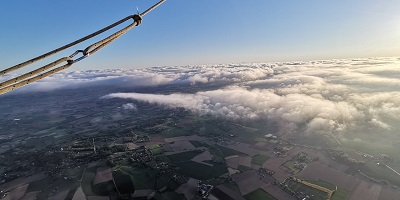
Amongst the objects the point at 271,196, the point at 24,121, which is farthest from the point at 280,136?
the point at 24,121

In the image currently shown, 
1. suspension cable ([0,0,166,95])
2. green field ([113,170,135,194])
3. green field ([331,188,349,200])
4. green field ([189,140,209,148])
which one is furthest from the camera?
green field ([189,140,209,148])

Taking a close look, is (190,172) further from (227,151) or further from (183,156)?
(227,151)

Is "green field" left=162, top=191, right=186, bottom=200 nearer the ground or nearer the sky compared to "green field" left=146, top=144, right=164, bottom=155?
nearer the sky

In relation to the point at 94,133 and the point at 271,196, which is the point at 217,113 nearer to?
the point at 94,133

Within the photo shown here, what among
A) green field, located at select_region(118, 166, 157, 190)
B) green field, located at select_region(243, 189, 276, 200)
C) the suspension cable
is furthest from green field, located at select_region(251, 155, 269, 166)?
the suspension cable

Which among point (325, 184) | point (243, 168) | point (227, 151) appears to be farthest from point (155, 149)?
point (325, 184)

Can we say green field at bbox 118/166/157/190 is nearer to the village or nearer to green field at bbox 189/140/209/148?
the village
